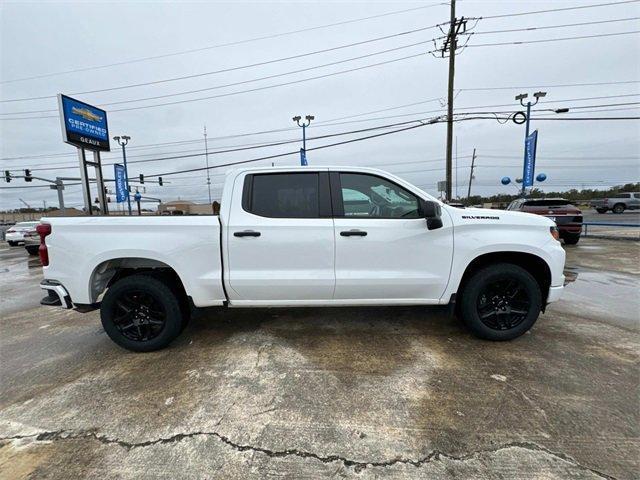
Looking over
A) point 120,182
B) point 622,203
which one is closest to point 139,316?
point 120,182

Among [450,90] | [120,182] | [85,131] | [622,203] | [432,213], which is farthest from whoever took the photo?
[120,182]

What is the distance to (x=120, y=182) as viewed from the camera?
30453 mm

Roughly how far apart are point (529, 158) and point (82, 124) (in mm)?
20690

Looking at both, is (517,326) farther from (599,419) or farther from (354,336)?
(354,336)

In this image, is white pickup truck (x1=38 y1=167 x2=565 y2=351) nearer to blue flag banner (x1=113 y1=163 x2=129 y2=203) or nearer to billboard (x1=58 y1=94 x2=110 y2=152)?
billboard (x1=58 y1=94 x2=110 y2=152)

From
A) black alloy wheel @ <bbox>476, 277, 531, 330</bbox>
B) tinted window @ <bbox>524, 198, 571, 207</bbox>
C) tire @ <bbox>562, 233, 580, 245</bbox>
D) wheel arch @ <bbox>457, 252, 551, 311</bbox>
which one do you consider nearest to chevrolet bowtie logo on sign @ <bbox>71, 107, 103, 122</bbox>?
wheel arch @ <bbox>457, 252, 551, 311</bbox>

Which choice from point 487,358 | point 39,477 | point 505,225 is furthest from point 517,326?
point 39,477

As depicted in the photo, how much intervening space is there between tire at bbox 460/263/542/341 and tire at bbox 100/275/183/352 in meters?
3.12

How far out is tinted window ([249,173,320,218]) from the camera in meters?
3.41

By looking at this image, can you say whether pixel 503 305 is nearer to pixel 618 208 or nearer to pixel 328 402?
pixel 328 402

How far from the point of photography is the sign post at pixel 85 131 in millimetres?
9131

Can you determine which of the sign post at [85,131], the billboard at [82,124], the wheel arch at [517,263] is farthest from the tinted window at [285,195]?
the billboard at [82,124]

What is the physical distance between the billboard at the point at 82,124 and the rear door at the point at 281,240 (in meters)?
9.80

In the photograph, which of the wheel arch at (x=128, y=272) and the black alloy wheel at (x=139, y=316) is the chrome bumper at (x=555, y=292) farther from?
the black alloy wheel at (x=139, y=316)
